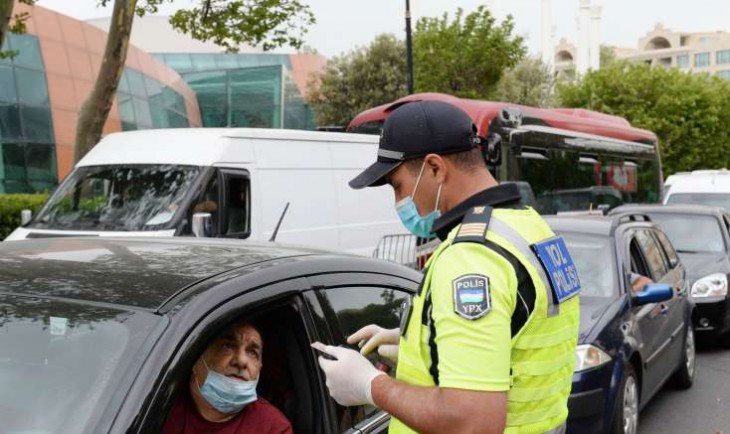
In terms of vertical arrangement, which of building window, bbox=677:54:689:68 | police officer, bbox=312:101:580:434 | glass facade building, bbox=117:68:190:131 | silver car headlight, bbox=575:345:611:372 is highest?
building window, bbox=677:54:689:68

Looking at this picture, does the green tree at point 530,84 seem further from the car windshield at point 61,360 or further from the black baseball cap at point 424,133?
the car windshield at point 61,360

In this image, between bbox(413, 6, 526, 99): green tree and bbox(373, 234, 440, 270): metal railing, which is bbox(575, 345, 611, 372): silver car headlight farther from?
bbox(413, 6, 526, 99): green tree

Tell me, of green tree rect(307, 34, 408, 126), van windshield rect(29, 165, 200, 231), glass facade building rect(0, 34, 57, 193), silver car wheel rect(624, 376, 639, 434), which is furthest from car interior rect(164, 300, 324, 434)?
green tree rect(307, 34, 408, 126)

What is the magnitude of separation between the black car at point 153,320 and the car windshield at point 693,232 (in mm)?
7682

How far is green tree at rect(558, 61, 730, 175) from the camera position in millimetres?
39000

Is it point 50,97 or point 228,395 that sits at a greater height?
point 50,97

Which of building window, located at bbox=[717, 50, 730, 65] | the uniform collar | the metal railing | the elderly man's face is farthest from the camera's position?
building window, located at bbox=[717, 50, 730, 65]

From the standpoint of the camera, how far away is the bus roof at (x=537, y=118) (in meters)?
13.2

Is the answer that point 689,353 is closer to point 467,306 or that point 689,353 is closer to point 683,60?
point 467,306

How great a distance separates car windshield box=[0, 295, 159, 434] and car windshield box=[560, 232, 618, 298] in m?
4.33

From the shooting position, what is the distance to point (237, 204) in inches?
336

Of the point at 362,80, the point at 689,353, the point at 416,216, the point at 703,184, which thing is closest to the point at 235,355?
the point at 416,216

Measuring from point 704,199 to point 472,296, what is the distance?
48.4ft

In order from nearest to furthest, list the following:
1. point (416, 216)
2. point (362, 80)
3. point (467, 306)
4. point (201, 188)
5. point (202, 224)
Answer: point (467, 306) < point (416, 216) < point (202, 224) < point (201, 188) < point (362, 80)
